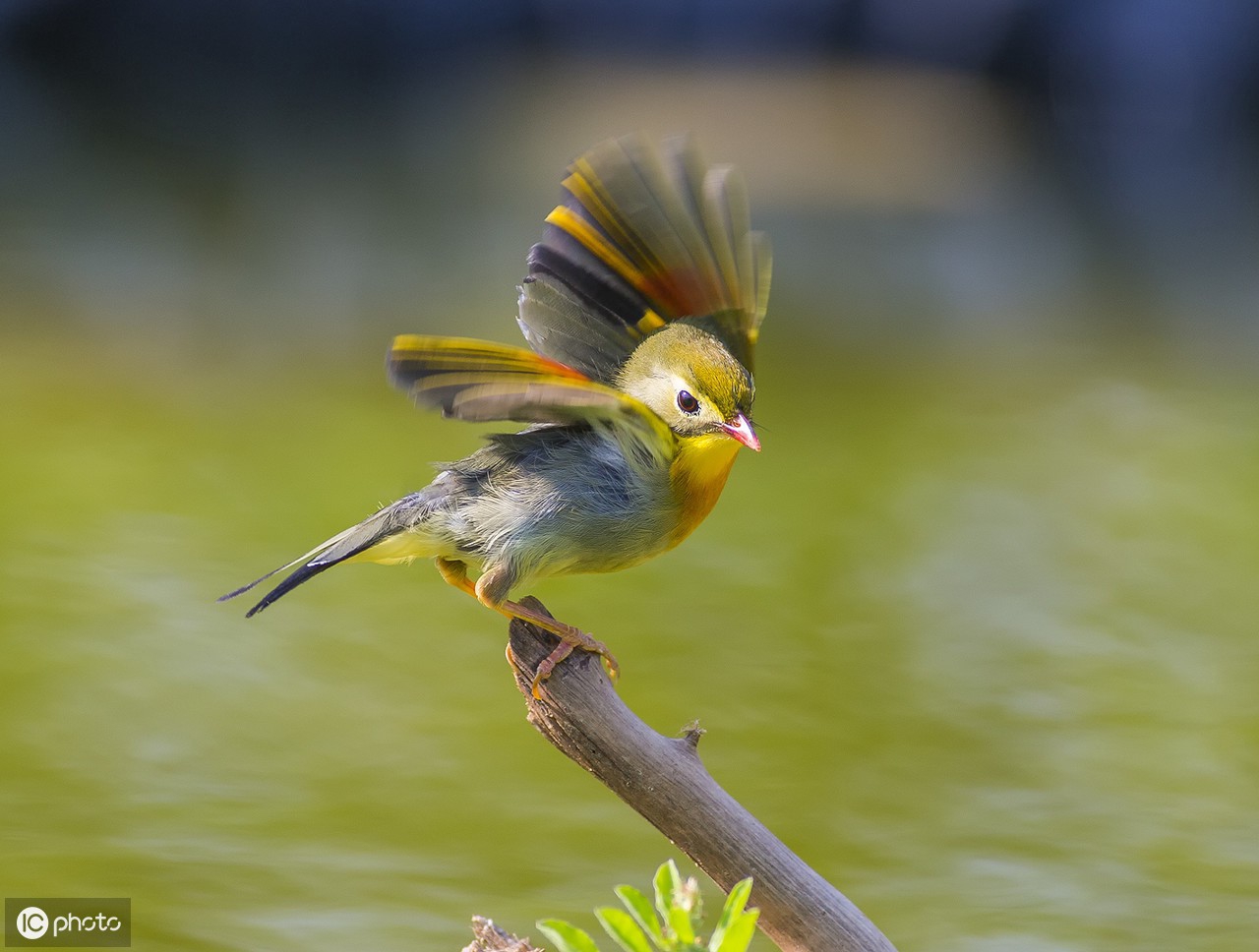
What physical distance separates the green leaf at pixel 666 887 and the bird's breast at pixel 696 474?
1.17 meters

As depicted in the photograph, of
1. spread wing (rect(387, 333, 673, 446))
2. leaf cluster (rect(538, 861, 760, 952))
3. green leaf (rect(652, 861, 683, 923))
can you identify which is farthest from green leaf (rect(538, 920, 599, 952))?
spread wing (rect(387, 333, 673, 446))

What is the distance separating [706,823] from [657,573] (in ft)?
15.2

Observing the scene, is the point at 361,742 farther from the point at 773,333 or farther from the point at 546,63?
the point at 546,63

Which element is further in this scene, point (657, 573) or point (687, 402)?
point (657, 573)

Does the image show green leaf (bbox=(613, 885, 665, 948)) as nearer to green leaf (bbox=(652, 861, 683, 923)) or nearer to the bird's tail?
green leaf (bbox=(652, 861, 683, 923))

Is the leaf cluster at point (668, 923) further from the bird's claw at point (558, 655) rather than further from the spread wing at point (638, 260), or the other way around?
the spread wing at point (638, 260)

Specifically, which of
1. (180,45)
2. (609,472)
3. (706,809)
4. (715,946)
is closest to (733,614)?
(609,472)

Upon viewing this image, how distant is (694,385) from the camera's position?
123 inches

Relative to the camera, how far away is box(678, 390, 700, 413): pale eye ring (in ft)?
10.3

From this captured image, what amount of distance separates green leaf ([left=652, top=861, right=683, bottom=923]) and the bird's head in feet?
3.70

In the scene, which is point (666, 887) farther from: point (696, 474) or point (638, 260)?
point (638, 260)

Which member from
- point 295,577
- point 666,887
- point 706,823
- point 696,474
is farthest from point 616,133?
point 666,887

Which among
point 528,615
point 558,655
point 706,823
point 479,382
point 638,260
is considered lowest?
point 706,823

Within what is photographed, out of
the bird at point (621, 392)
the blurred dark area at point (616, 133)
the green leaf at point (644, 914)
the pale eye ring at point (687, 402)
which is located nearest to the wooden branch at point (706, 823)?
the bird at point (621, 392)
